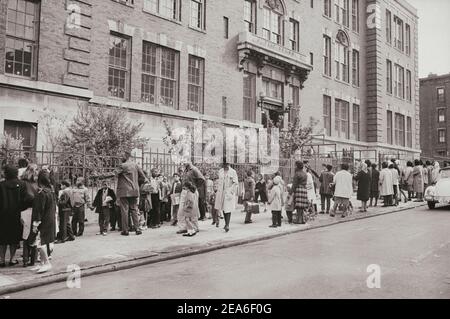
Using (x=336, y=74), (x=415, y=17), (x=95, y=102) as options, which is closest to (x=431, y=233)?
(x=95, y=102)

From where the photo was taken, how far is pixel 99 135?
48.7 ft

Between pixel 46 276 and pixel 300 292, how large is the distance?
3.99 meters

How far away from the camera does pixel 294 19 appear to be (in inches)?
1091

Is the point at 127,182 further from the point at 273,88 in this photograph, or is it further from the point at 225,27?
the point at 273,88

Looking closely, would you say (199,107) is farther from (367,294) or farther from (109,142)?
(367,294)

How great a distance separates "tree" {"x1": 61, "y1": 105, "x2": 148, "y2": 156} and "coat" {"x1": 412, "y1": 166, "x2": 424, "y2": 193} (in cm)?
1195

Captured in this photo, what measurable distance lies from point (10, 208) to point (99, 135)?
25.1 ft

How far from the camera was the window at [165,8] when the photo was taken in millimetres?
19781

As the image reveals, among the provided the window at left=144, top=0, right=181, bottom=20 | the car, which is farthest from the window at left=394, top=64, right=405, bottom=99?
the window at left=144, top=0, right=181, bottom=20

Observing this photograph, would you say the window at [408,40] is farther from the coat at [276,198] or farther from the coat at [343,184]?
the coat at [276,198]

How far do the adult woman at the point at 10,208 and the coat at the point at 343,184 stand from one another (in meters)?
9.98

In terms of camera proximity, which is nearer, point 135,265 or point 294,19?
point 135,265

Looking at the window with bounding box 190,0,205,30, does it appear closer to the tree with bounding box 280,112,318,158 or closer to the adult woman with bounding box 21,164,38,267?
the tree with bounding box 280,112,318,158

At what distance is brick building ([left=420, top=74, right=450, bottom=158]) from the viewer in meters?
53.2
